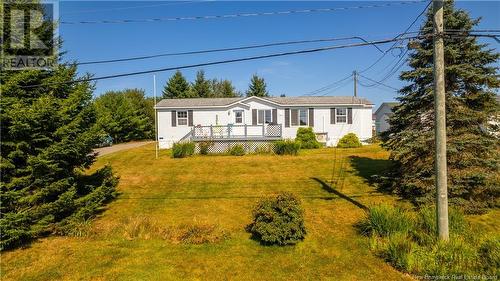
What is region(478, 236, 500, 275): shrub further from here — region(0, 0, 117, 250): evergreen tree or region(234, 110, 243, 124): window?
region(234, 110, 243, 124): window

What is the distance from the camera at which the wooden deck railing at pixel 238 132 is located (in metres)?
22.4

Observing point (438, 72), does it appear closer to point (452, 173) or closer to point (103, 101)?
point (452, 173)

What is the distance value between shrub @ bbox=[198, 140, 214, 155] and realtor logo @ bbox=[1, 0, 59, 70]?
12.1 metres

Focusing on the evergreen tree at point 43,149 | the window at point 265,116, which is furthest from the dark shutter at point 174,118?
the evergreen tree at point 43,149

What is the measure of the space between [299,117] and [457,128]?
15869mm

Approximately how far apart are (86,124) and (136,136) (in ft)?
92.7

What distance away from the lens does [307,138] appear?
82.1 feet

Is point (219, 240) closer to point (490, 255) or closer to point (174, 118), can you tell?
point (490, 255)

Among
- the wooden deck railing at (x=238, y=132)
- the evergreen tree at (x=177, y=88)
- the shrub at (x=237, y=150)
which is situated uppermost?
the evergreen tree at (x=177, y=88)

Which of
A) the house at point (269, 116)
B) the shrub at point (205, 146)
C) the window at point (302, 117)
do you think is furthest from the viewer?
the window at point (302, 117)

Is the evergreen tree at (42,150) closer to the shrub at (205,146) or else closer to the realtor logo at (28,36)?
the realtor logo at (28,36)

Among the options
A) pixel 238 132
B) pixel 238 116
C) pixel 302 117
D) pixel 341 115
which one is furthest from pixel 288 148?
pixel 341 115

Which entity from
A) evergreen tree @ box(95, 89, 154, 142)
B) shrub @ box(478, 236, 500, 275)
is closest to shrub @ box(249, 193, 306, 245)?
shrub @ box(478, 236, 500, 275)

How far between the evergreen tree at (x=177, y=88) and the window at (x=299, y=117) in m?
28.6
